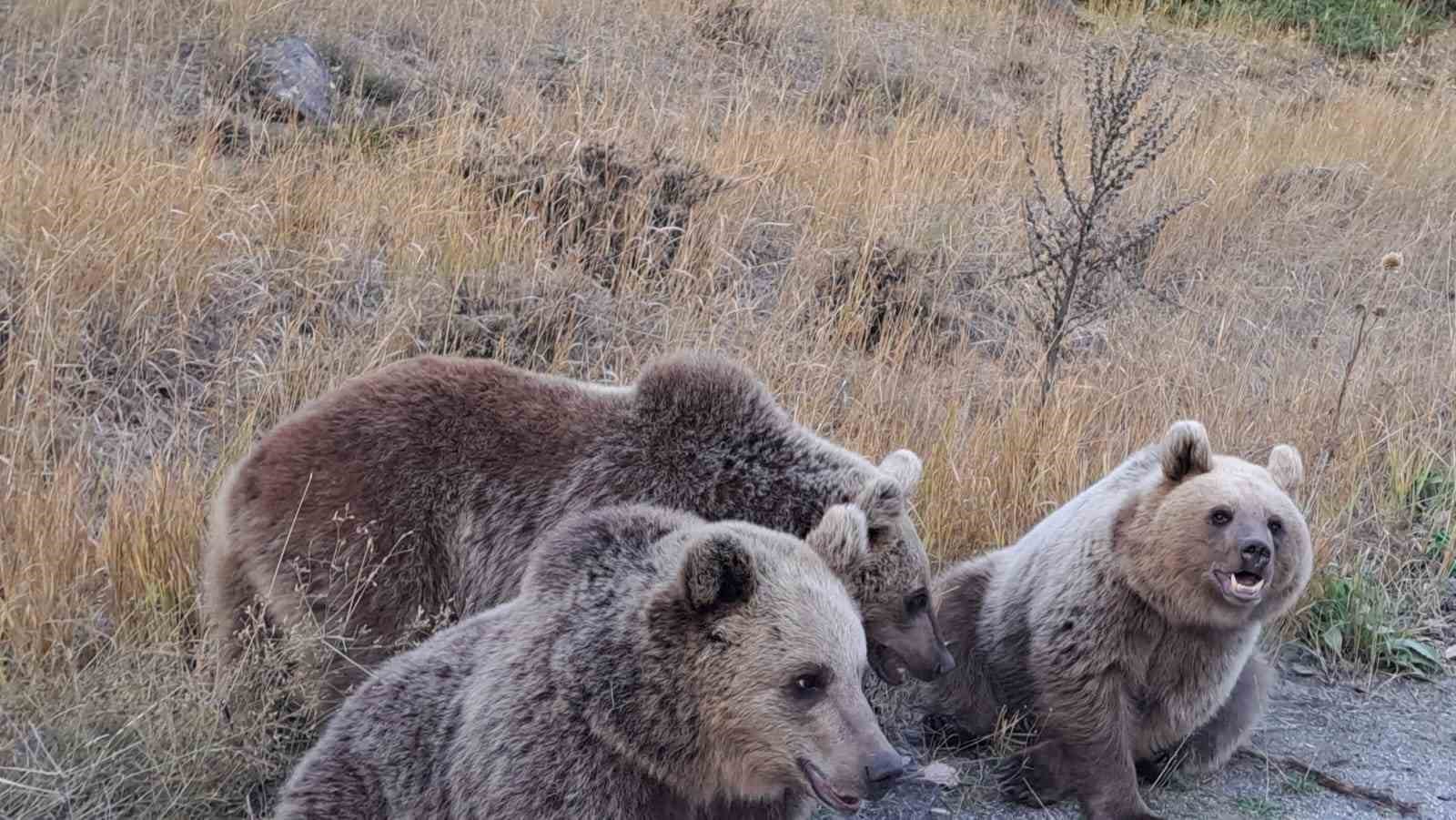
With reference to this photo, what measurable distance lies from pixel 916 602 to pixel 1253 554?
107 centimetres

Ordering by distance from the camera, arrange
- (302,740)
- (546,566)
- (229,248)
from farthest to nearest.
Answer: (229,248), (302,740), (546,566)

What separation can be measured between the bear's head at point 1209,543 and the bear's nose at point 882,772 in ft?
5.42

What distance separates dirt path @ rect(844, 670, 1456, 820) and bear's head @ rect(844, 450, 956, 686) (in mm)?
454

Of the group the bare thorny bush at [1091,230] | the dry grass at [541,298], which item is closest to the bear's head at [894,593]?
the dry grass at [541,298]

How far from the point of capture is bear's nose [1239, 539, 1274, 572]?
4.53 m

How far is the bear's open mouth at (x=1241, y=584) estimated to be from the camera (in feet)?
14.9

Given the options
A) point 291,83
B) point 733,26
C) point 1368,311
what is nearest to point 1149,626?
point 1368,311

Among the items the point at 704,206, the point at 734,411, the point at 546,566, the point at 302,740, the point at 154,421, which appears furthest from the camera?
the point at 704,206

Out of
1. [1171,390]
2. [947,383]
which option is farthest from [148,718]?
[1171,390]

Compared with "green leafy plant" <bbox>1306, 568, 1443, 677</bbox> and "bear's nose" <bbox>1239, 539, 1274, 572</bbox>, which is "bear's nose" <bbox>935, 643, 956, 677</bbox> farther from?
"green leafy plant" <bbox>1306, 568, 1443, 677</bbox>

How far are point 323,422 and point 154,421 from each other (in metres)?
1.86

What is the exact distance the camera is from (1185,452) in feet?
15.8

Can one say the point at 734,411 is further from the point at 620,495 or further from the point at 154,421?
the point at 154,421

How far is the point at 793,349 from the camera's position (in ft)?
24.0
